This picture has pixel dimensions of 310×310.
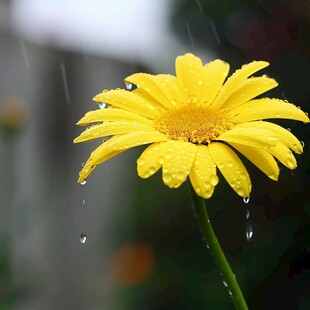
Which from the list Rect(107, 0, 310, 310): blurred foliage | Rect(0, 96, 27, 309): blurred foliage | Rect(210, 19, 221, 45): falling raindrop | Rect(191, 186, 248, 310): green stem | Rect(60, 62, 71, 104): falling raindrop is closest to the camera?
Rect(191, 186, 248, 310): green stem

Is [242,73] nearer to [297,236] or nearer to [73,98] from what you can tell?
[297,236]

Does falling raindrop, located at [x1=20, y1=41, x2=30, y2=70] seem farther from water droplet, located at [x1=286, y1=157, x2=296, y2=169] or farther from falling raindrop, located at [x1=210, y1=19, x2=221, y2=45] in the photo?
water droplet, located at [x1=286, y1=157, x2=296, y2=169]

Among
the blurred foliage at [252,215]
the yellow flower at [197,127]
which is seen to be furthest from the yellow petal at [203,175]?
the blurred foliage at [252,215]

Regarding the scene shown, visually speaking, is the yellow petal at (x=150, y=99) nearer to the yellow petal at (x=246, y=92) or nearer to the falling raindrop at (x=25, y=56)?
the yellow petal at (x=246, y=92)

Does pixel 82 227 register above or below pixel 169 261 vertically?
above

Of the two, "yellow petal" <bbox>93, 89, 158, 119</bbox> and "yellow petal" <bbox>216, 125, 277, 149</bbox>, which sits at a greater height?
"yellow petal" <bbox>93, 89, 158, 119</bbox>

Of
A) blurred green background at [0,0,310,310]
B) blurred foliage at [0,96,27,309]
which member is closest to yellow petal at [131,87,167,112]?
blurred green background at [0,0,310,310]

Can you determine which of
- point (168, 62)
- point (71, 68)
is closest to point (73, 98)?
point (71, 68)

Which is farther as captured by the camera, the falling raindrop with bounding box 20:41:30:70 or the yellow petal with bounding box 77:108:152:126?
the falling raindrop with bounding box 20:41:30:70

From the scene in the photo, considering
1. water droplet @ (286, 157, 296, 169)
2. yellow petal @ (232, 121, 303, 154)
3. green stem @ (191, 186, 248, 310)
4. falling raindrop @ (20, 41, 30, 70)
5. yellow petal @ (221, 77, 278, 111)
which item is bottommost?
green stem @ (191, 186, 248, 310)
